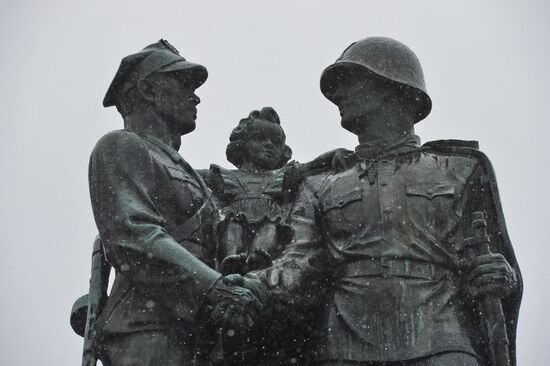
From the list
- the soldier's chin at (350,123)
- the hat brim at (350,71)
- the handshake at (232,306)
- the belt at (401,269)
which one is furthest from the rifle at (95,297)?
the hat brim at (350,71)

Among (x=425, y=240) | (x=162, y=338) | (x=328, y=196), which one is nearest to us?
(x=162, y=338)

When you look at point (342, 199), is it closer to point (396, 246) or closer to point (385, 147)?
point (385, 147)

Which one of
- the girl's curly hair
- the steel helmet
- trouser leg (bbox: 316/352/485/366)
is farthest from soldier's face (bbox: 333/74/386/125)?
trouser leg (bbox: 316/352/485/366)

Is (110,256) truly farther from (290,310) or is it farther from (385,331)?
(385,331)

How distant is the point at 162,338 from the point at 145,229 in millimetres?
876

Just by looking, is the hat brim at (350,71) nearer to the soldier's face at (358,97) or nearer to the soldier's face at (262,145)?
the soldier's face at (358,97)

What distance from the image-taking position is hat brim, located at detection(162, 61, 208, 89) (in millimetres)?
10469

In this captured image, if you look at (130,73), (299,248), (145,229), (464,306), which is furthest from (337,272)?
(130,73)

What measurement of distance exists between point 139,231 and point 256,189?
1.70 metres

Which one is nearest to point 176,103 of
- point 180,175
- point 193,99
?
point 193,99

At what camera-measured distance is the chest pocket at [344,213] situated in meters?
9.95

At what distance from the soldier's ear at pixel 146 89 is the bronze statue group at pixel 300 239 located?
13 millimetres

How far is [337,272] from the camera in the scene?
984cm

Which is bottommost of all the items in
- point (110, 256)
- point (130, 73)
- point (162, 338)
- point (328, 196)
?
point (162, 338)
